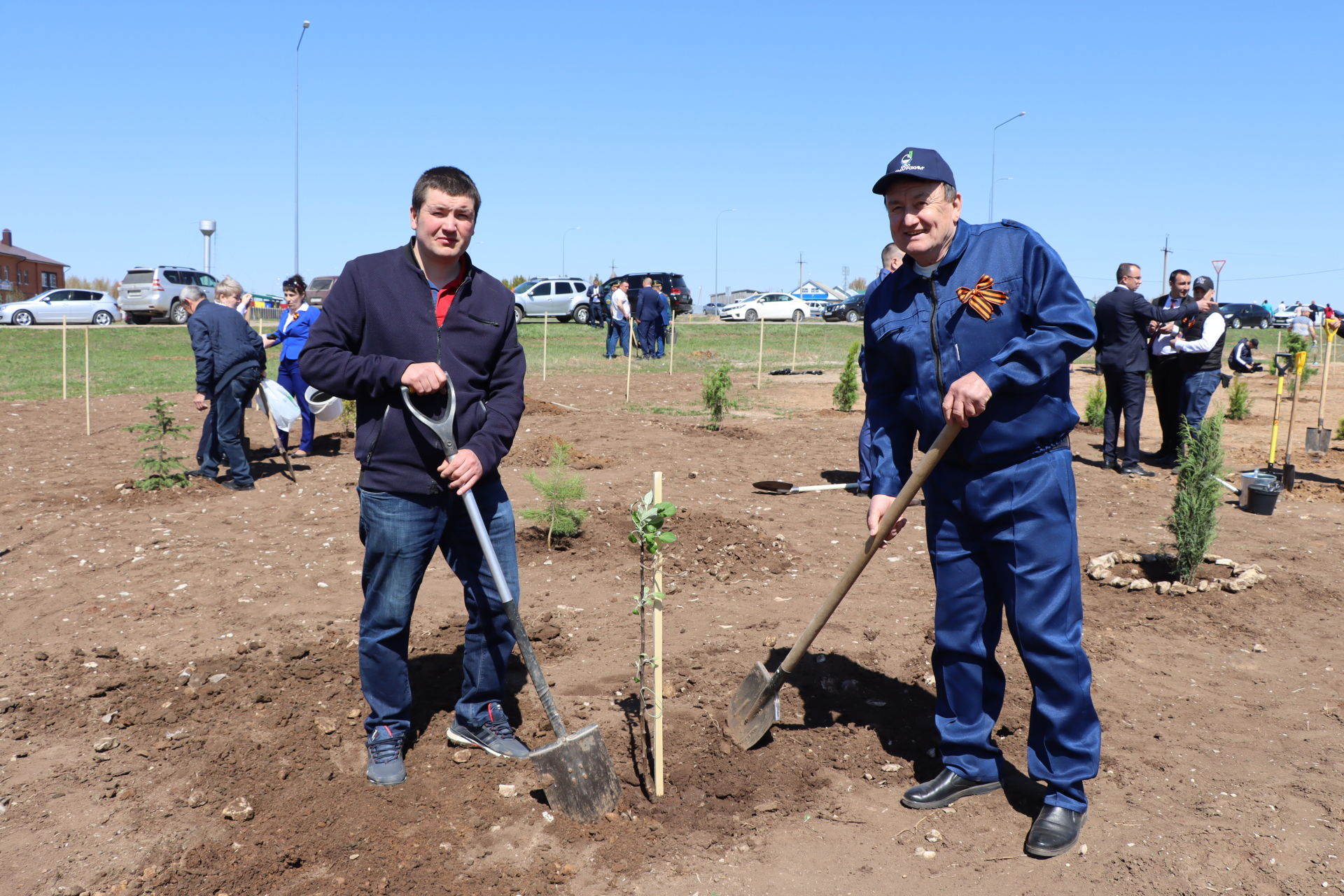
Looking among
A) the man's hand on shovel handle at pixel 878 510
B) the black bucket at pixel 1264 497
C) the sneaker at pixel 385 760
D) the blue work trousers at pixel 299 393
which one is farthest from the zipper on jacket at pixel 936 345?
the blue work trousers at pixel 299 393

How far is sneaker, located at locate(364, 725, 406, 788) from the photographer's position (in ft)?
11.3

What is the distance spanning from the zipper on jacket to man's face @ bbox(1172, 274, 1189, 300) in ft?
26.2

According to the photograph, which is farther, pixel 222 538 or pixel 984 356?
pixel 222 538

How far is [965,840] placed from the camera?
3229 mm

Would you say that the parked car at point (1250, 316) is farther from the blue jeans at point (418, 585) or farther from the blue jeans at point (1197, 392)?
the blue jeans at point (418, 585)

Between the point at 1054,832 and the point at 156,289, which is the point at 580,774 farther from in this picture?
the point at 156,289

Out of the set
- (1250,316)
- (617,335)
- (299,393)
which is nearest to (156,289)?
(617,335)

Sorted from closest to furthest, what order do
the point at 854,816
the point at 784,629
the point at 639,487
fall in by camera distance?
the point at 854,816 → the point at 784,629 → the point at 639,487

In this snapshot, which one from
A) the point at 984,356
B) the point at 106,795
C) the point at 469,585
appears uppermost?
the point at 984,356

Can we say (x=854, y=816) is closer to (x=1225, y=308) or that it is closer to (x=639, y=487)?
(x=639, y=487)

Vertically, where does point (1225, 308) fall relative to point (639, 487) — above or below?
above

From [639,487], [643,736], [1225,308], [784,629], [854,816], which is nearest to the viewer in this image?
[854,816]

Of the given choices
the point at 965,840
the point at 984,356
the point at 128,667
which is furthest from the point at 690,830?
the point at 128,667

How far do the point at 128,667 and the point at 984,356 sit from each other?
3.94 metres
